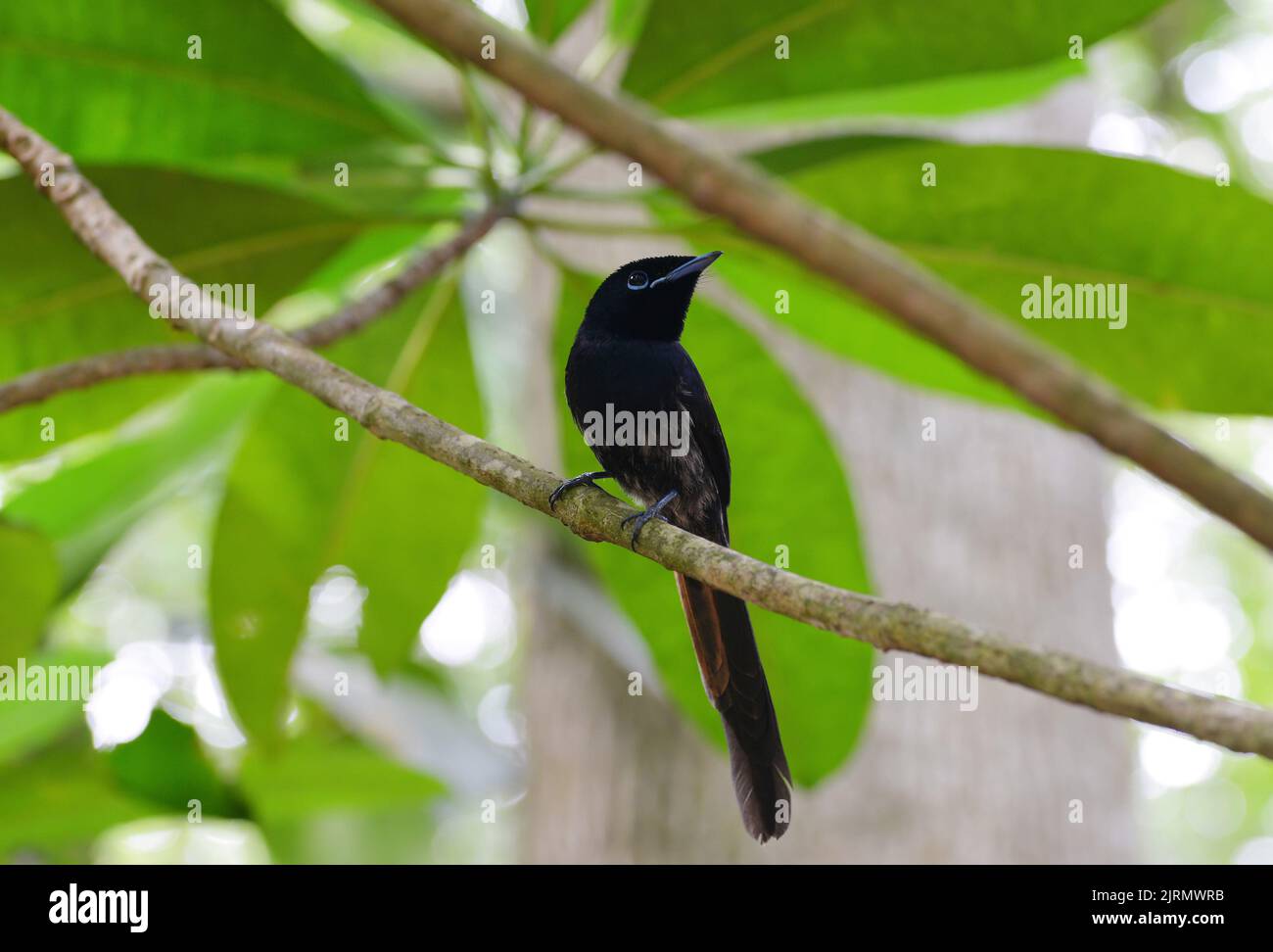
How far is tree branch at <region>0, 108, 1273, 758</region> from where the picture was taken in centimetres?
78

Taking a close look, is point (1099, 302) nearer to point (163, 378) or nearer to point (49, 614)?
point (163, 378)

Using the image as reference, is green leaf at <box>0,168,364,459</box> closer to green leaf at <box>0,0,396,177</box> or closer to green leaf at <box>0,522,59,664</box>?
green leaf at <box>0,0,396,177</box>

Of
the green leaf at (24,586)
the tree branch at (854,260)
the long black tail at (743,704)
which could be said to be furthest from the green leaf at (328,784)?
the tree branch at (854,260)

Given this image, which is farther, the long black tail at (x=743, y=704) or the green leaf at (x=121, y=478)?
the green leaf at (x=121, y=478)

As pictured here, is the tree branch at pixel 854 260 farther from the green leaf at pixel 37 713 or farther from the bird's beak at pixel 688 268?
the green leaf at pixel 37 713

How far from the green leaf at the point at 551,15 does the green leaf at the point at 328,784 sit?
195cm

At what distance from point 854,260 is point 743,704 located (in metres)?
0.51

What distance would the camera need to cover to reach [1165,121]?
334 inches

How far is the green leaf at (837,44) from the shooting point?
2.11 meters

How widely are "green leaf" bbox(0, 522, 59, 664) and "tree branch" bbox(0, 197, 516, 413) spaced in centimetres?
44

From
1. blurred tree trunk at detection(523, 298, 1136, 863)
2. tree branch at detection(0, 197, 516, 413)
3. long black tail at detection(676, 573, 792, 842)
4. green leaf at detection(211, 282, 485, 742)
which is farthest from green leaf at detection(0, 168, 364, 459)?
blurred tree trunk at detection(523, 298, 1136, 863)

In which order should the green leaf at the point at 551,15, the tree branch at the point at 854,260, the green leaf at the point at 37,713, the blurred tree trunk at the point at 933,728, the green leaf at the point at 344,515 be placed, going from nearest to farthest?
the tree branch at the point at 854,260
the green leaf at the point at 551,15
the green leaf at the point at 344,515
the green leaf at the point at 37,713
the blurred tree trunk at the point at 933,728

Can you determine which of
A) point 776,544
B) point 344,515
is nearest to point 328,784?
point 344,515
